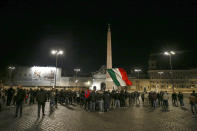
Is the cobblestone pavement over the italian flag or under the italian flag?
under

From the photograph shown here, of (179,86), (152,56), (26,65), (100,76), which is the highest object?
(152,56)

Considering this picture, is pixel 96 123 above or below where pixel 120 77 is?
below

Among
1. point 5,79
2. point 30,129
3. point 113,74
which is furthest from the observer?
point 5,79

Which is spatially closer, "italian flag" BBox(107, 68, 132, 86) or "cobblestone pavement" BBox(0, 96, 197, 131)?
"cobblestone pavement" BBox(0, 96, 197, 131)

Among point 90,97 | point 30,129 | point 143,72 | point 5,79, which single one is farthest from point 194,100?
point 143,72

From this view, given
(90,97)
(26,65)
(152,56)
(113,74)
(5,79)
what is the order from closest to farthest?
(90,97), (113,74), (5,79), (26,65), (152,56)

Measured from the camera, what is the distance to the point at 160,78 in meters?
76.4

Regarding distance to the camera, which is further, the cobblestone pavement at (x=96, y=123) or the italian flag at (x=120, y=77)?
the italian flag at (x=120, y=77)

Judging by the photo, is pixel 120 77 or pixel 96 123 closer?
pixel 96 123

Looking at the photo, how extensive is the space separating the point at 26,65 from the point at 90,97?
2267 inches

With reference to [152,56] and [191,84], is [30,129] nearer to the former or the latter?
[191,84]

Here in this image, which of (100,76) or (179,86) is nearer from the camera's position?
(100,76)

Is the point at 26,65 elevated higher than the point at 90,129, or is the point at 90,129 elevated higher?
the point at 26,65

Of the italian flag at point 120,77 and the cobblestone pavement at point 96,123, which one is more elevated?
the italian flag at point 120,77
